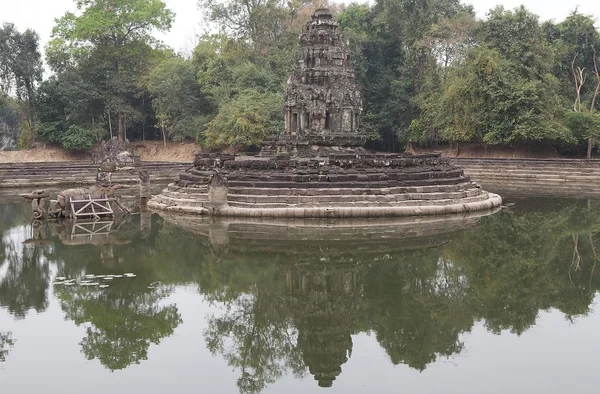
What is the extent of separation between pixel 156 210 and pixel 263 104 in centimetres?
2131

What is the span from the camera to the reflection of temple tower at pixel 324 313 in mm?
8172

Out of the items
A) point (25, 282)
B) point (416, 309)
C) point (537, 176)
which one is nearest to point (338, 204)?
point (416, 309)

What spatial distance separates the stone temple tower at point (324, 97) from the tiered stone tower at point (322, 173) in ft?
0.12

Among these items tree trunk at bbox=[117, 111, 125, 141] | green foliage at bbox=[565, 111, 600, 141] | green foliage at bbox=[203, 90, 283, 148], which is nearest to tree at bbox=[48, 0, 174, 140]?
tree trunk at bbox=[117, 111, 125, 141]

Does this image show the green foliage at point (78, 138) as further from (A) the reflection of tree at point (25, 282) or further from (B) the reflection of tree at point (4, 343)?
(B) the reflection of tree at point (4, 343)

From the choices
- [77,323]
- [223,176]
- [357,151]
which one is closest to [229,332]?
[77,323]

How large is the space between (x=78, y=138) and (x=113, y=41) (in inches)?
338

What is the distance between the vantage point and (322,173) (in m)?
19.3

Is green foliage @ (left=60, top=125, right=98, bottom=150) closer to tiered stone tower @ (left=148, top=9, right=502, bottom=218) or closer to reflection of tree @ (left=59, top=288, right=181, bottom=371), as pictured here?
tiered stone tower @ (left=148, top=9, right=502, bottom=218)

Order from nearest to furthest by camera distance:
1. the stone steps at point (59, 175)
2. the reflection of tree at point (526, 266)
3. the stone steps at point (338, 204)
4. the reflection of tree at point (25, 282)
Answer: the reflection of tree at point (526, 266), the reflection of tree at point (25, 282), the stone steps at point (338, 204), the stone steps at point (59, 175)

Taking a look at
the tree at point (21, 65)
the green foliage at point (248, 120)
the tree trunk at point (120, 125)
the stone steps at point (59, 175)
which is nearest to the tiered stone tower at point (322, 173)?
the stone steps at point (59, 175)

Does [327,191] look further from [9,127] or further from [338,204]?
[9,127]

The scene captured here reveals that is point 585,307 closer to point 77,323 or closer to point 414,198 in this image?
point 77,323

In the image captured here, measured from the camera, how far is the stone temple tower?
2314cm
